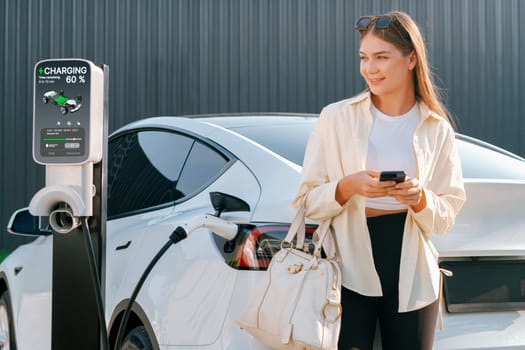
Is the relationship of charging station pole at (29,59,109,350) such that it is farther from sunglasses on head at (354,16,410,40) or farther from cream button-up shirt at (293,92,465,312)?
sunglasses on head at (354,16,410,40)

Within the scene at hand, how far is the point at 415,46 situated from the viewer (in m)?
2.70

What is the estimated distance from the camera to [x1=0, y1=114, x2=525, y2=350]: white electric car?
9.16 ft

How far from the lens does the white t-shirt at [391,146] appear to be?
2643mm

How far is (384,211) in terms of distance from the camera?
264 centimetres

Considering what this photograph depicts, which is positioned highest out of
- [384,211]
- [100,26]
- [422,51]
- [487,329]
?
[100,26]

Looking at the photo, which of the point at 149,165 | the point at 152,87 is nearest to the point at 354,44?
the point at 152,87

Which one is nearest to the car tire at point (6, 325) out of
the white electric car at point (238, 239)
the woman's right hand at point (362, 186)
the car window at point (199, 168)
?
the white electric car at point (238, 239)

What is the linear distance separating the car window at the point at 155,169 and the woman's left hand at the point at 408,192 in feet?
3.41

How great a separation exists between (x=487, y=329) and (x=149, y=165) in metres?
1.80

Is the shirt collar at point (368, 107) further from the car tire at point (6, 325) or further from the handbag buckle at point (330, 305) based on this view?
the car tire at point (6, 325)

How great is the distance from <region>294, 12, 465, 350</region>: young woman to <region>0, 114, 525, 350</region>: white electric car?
0.20 metres

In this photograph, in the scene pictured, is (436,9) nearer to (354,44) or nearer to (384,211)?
(354,44)

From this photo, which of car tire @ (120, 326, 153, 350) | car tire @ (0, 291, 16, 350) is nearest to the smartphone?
car tire @ (120, 326, 153, 350)

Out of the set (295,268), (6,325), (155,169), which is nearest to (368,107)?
(295,268)
